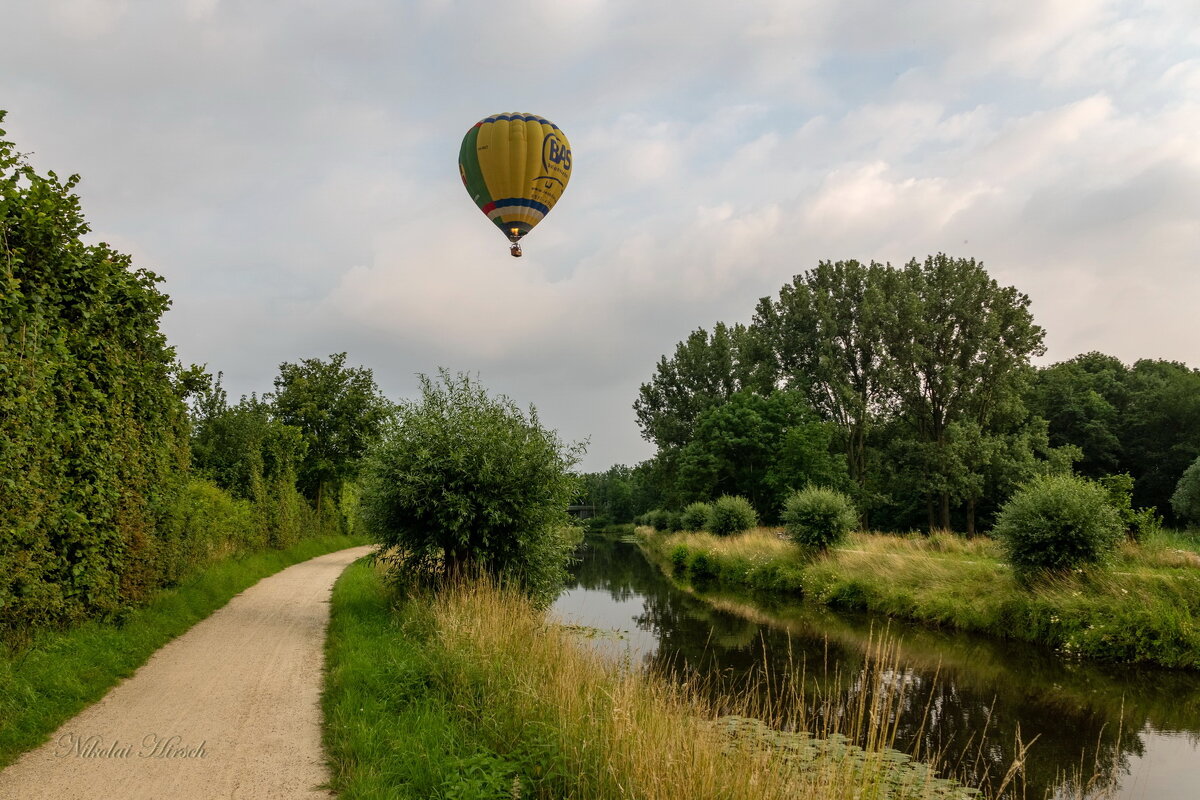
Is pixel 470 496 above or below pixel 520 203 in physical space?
below

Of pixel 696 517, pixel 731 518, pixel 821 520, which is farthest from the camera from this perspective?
pixel 696 517

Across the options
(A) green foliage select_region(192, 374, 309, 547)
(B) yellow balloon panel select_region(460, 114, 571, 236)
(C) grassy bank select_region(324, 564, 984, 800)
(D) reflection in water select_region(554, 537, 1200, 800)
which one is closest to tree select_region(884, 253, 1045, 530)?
(D) reflection in water select_region(554, 537, 1200, 800)

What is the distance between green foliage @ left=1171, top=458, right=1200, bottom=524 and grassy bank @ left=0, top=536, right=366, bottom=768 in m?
42.4

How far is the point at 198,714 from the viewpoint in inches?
260

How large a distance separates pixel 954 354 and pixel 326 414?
32940 millimetres

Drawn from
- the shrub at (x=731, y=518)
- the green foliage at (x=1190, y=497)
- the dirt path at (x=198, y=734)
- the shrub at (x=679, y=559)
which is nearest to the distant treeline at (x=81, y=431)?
the dirt path at (x=198, y=734)

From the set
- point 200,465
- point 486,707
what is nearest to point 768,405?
point 200,465

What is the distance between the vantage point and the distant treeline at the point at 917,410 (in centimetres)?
3603

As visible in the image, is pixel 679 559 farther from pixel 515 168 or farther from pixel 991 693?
pixel 991 693

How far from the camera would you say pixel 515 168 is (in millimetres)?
16938

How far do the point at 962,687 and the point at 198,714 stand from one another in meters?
11.6

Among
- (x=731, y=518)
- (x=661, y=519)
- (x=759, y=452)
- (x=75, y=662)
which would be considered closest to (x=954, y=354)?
(x=759, y=452)

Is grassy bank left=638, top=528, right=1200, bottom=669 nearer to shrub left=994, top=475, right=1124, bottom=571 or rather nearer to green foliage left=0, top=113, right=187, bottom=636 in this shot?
shrub left=994, top=475, right=1124, bottom=571

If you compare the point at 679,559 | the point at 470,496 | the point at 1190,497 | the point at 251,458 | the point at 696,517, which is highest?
the point at 251,458
